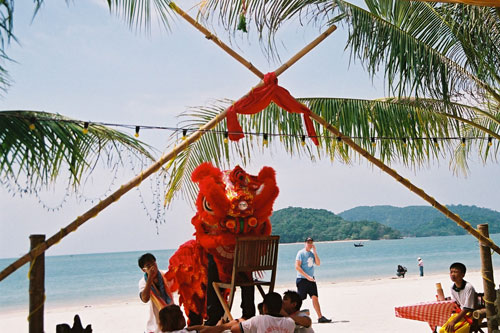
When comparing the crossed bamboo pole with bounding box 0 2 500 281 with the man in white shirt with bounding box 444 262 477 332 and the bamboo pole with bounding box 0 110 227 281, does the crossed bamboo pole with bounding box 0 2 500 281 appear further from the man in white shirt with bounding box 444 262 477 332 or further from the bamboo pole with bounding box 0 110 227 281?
the man in white shirt with bounding box 444 262 477 332

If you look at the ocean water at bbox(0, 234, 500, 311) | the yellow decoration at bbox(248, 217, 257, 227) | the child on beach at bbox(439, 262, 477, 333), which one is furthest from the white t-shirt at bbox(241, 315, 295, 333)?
the ocean water at bbox(0, 234, 500, 311)

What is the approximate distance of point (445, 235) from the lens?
99.4 m

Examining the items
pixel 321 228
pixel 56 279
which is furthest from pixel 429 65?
pixel 321 228

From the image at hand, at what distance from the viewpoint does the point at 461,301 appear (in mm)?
6156

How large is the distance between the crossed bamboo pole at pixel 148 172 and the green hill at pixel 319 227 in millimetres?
45705

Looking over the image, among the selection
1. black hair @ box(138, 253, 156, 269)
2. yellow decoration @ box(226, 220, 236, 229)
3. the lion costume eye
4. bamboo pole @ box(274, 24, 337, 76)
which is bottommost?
black hair @ box(138, 253, 156, 269)

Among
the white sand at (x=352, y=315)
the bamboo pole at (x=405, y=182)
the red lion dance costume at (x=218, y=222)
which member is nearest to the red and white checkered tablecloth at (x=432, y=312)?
the bamboo pole at (x=405, y=182)

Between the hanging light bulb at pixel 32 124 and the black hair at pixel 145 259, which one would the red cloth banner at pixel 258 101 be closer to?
the black hair at pixel 145 259

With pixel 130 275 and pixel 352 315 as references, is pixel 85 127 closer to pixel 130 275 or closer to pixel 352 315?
pixel 352 315

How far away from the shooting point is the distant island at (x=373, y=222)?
199 feet

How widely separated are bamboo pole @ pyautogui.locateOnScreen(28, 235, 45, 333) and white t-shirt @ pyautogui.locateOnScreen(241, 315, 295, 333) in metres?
1.73

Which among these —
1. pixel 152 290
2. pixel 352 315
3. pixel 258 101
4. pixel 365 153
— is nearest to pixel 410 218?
pixel 352 315

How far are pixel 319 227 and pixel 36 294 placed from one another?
68.1m

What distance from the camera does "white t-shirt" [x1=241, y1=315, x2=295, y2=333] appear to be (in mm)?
4605
